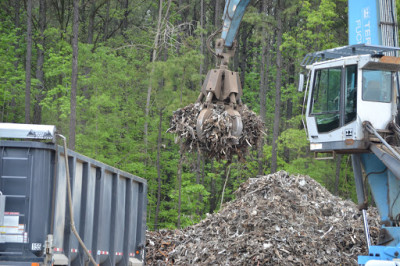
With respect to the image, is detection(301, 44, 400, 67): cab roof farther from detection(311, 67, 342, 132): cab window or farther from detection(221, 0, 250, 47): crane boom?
detection(221, 0, 250, 47): crane boom

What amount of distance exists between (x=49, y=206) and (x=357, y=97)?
6259 millimetres

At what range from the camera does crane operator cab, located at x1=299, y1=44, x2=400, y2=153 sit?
A: 11383 mm

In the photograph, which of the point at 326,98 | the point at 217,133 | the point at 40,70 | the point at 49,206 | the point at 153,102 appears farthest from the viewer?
the point at 40,70

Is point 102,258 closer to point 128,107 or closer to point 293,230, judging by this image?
point 293,230

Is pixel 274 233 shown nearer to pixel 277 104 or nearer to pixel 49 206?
pixel 49 206

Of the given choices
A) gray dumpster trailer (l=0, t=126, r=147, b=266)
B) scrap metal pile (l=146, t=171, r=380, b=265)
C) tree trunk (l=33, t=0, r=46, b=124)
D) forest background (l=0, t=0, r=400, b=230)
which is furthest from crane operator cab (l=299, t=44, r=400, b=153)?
tree trunk (l=33, t=0, r=46, b=124)

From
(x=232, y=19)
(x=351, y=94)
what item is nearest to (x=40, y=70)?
(x=232, y=19)

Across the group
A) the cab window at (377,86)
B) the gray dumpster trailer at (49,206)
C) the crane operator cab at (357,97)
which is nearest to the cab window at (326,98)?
the crane operator cab at (357,97)

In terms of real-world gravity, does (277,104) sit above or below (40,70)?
below

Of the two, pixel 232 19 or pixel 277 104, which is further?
pixel 277 104

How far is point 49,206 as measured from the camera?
767cm

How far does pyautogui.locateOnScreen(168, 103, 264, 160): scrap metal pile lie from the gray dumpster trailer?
82.6 inches

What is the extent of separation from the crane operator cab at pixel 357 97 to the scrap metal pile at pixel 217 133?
1188 mm

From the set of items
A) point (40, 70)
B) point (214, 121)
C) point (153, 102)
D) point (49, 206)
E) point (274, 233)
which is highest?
point (40, 70)
